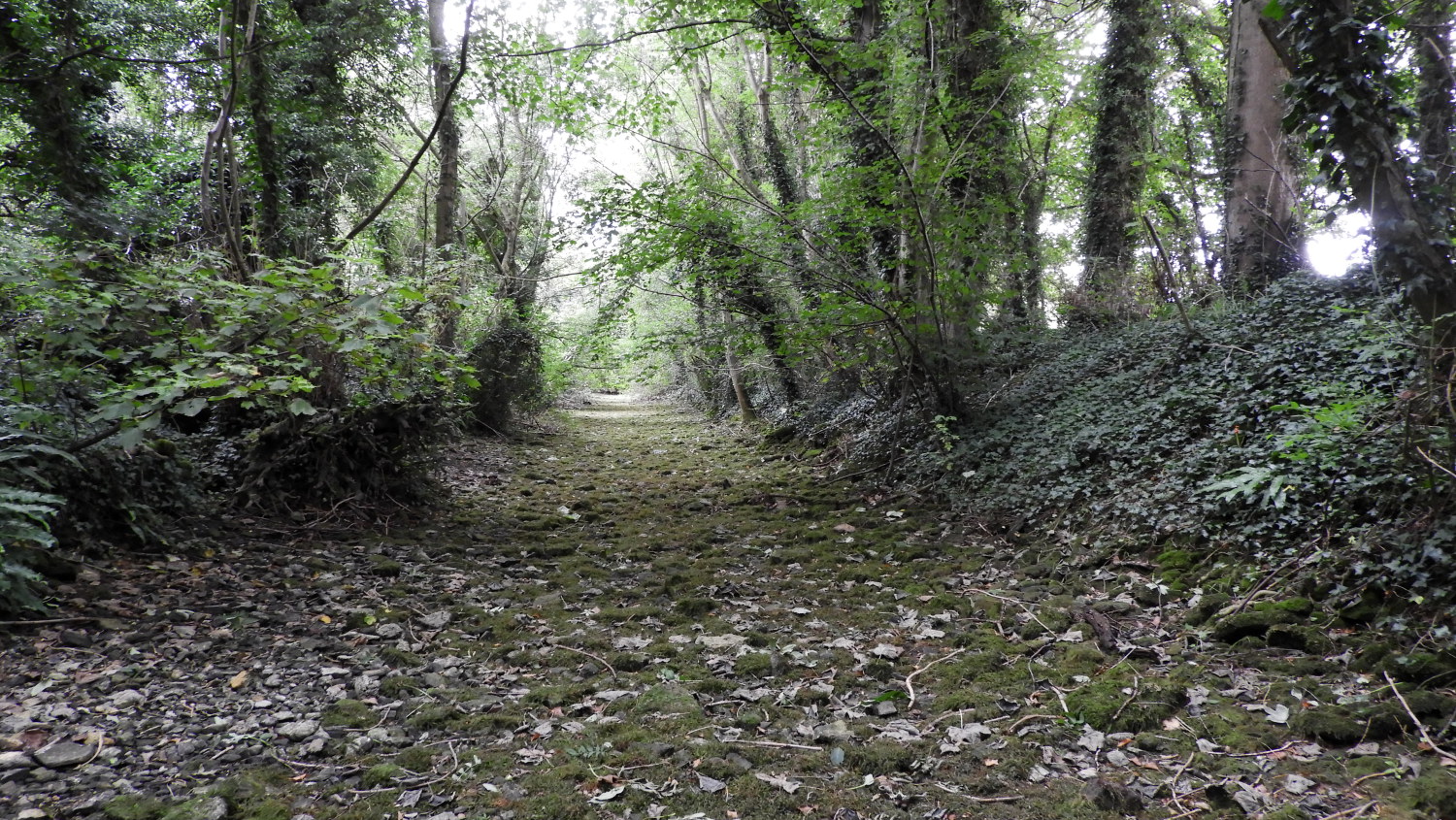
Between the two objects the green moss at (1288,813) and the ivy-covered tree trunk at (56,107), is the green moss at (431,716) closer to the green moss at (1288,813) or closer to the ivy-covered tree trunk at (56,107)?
the green moss at (1288,813)

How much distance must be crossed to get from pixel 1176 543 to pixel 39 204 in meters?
11.2

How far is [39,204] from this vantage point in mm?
7223

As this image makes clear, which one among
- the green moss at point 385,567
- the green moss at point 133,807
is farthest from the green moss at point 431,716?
the green moss at point 385,567

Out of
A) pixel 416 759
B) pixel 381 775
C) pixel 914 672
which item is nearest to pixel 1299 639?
pixel 914 672

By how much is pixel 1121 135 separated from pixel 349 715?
38.3 feet

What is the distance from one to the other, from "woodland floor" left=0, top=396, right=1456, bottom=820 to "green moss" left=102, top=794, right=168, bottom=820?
0.01 meters

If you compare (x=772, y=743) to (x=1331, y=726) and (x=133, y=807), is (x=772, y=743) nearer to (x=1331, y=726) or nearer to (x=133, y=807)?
(x=1331, y=726)

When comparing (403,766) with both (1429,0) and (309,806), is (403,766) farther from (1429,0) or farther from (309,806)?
(1429,0)

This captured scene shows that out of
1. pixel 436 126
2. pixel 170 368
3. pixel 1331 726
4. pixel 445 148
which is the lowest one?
pixel 1331 726

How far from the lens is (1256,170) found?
340 inches

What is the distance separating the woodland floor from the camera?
9.17 ft

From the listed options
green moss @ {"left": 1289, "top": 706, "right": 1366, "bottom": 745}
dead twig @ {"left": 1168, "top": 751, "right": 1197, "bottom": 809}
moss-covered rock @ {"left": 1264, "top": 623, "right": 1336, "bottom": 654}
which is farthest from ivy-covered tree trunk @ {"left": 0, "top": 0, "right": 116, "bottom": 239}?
moss-covered rock @ {"left": 1264, "top": 623, "right": 1336, "bottom": 654}

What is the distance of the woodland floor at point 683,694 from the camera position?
2.79 meters

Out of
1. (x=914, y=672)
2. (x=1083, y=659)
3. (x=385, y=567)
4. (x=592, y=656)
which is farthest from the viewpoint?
(x=385, y=567)
